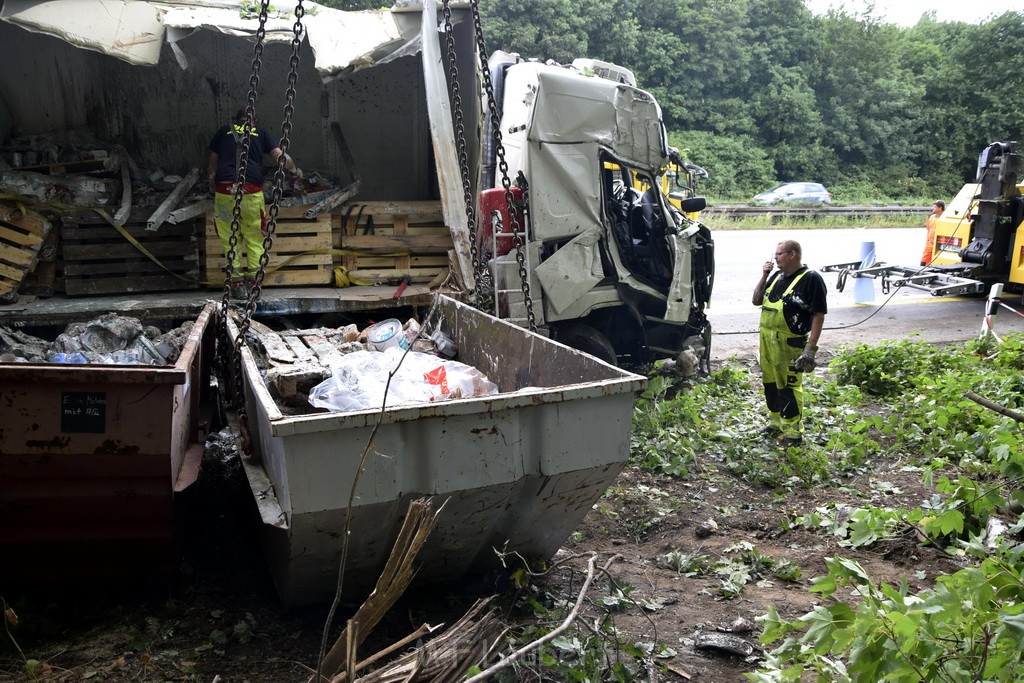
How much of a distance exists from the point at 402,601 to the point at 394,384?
1181 millimetres

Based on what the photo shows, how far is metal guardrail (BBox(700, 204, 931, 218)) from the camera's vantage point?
81.3 ft

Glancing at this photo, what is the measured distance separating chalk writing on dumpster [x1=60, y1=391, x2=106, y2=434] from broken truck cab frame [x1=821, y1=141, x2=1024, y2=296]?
36.6 ft

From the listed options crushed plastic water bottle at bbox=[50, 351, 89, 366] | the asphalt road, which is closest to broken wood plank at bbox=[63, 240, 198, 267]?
crushed plastic water bottle at bbox=[50, 351, 89, 366]

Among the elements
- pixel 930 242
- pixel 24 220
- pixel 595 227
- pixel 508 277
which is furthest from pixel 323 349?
pixel 930 242

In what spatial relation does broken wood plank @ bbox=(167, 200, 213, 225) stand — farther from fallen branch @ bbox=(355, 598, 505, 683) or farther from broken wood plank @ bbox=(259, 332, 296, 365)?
fallen branch @ bbox=(355, 598, 505, 683)

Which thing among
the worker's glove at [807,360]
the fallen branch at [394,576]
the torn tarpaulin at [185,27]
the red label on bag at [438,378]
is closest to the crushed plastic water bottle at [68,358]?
the red label on bag at [438,378]

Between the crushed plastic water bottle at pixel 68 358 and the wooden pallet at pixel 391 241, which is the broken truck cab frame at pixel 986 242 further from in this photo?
the crushed plastic water bottle at pixel 68 358

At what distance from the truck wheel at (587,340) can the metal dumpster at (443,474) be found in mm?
3391

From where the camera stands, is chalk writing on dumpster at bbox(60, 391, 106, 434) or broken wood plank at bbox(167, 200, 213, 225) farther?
broken wood plank at bbox(167, 200, 213, 225)

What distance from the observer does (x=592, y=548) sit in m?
5.13

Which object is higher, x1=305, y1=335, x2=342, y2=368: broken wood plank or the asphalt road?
x1=305, y1=335, x2=342, y2=368: broken wood plank

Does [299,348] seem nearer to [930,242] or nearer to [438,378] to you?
[438,378]

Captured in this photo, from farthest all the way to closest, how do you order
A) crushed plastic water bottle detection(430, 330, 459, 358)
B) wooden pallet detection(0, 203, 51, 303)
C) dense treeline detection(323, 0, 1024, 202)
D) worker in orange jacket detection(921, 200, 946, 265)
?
dense treeline detection(323, 0, 1024, 202) → worker in orange jacket detection(921, 200, 946, 265) → wooden pallet detection(0, 203, 51, 303) → crushed plastic water bottle detection(430, 330, 459, 358)

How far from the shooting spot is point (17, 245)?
684 centimetres
